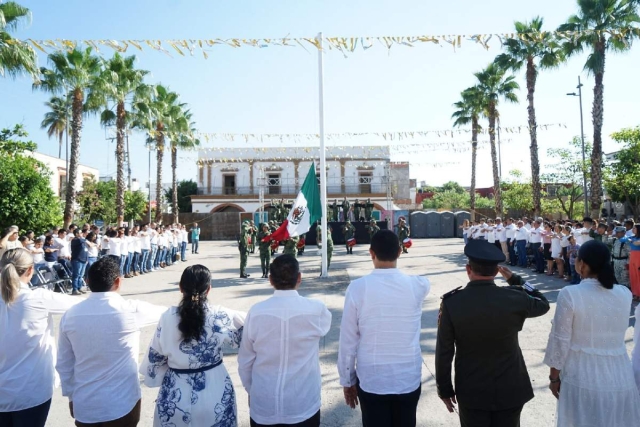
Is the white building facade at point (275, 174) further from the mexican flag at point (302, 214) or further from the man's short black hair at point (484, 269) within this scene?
the man's short black hair at point (484, 269)

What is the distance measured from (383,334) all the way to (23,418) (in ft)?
7.80

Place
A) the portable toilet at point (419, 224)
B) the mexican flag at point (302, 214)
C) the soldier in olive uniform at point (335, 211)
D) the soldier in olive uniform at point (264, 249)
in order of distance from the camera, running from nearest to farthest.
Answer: the mexican flag at point (302, 214)
the soldier in olive uniform at point (264, 249)
the soldier in olive uniform at point (335, 211)
the portable toilet at point (419, 224)

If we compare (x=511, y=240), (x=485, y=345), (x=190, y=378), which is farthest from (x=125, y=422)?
(x=511, y=240)

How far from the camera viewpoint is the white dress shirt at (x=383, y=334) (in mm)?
2873

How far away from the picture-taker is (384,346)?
114 inches

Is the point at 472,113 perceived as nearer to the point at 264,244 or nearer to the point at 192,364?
the point at 264,244

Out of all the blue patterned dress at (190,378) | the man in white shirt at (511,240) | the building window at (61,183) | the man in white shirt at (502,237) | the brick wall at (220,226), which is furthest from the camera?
the building window at (61,183)

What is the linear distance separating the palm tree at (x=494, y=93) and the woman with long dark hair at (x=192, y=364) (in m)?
24.1

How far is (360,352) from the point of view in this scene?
2.96 m

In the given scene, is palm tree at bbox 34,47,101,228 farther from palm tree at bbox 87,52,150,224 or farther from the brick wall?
the brick wall

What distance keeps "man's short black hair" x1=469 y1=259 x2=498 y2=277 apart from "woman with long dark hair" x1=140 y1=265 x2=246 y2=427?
157 cm

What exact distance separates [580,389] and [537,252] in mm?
11909

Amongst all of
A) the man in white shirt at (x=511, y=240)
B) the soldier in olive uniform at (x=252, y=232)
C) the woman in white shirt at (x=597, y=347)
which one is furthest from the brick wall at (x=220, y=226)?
the woman in white shirt at (x=597, y=347)

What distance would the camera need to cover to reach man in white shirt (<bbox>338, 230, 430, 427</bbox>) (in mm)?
2873
